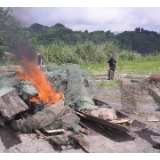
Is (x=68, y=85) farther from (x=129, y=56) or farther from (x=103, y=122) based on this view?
(x=129, y=56)

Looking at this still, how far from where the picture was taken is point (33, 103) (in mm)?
5355

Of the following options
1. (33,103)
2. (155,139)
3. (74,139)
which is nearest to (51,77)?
(33,103)

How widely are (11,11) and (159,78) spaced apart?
4179mm

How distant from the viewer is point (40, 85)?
5938 mm

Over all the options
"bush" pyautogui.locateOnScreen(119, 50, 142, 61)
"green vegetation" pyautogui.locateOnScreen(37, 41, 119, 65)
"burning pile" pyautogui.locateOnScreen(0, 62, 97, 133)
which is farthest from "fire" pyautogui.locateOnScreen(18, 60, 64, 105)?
"bush" pyautogui.locateOnScreen(119, 50, 142, 61)

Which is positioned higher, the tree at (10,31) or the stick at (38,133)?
the tree at (10,31)

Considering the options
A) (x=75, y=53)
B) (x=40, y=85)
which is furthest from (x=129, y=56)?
(x=40, y=85)

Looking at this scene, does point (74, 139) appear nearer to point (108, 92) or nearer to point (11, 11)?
point (11, 11)

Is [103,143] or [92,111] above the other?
[92,111]

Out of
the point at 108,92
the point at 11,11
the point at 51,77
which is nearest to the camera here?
the point at 11,11

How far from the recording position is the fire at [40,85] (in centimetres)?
567

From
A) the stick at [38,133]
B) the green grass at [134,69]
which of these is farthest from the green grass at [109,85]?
the stick at [38,133]

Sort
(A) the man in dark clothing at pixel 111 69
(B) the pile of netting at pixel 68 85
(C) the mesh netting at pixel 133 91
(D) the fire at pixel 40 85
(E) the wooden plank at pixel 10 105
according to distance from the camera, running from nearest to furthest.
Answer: (E) the wooden plank at pixel 10 105, (B) the pile of netting at pixel 68 85, (D) the fire at pixel 40 85, (C) the mesh netting at pixel 133 91, (A) the man in dark clothing at pixel 111 69

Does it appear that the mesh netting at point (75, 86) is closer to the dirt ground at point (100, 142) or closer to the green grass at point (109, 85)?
the dirt ground at point (100, 142)
